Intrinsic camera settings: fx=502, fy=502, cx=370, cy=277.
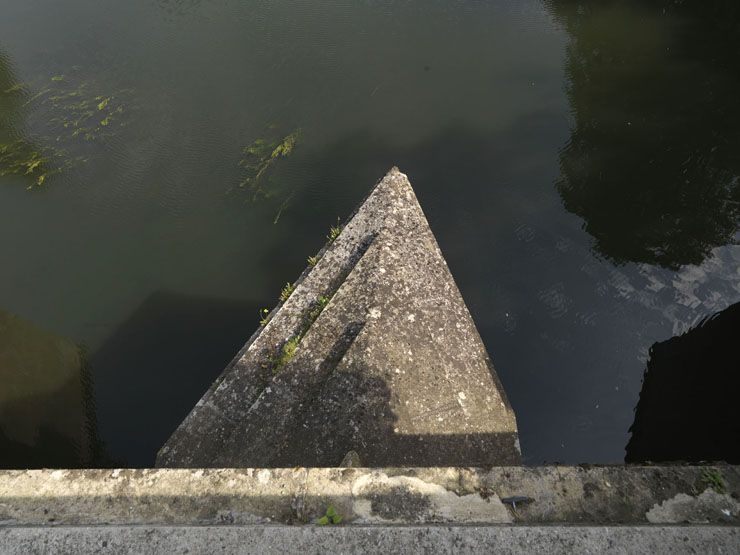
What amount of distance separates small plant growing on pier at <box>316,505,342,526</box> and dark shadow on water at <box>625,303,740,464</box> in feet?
12.8

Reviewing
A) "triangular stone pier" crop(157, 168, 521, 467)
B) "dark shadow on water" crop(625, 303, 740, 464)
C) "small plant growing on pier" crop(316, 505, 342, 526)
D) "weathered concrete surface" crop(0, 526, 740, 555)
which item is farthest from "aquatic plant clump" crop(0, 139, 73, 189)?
"dark shadow on water" crop(625, 303, 740, 464)

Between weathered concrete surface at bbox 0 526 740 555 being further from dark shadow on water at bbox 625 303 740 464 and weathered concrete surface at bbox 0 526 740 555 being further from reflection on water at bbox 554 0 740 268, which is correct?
reflection on water at bbox 554 0 740 268

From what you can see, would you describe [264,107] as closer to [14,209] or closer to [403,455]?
[14,209]

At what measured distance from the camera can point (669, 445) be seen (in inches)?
185

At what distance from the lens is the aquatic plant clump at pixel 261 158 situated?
6.68m

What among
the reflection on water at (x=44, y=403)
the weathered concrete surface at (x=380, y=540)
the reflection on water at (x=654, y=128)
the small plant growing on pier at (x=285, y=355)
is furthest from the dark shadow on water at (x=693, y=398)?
the reflection on water at (x=44, y=403)

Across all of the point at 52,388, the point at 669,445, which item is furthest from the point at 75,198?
the point at 669,445

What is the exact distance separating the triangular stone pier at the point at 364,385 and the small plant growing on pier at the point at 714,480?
3.77 feet

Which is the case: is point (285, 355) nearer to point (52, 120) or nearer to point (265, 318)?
point (265, 318)

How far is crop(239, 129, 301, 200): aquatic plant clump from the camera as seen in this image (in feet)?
21.9

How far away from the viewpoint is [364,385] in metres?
3.07

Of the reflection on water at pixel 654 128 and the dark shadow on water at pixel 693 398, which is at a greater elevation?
the reflection on water at pixel 654 128

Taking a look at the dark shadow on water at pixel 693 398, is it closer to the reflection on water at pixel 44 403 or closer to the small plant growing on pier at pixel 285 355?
the small plant growing on pier at pixel 285 355

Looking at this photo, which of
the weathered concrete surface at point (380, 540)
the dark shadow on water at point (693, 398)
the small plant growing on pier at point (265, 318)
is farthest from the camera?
the dark shadow on water at point (693, 398)
